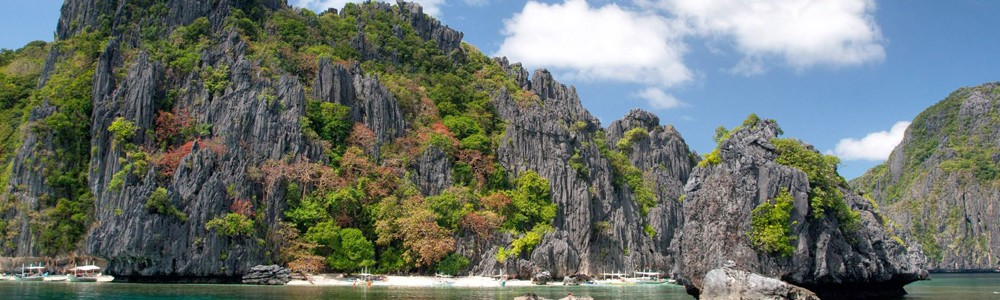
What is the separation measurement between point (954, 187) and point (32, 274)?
163164 mm

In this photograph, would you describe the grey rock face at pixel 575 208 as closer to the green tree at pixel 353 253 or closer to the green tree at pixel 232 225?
the green tree at pixel 353 253

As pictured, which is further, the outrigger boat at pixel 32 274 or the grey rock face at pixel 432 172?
the grey rock face at pixel 432 172

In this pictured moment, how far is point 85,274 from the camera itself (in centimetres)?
6944

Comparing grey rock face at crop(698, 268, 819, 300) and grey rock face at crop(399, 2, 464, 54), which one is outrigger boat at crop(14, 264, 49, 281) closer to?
grey rock face at crop(698, 268, 819, 300)

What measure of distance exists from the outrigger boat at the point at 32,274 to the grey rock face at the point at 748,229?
5463 centimetres

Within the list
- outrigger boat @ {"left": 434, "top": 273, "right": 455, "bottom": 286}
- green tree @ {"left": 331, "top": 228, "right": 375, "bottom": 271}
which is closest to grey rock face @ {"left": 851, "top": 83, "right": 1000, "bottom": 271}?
outrigger boat @ {"left": 434, "top": 273, "right": 455, "bottom": 286}

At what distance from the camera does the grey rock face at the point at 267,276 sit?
67562mm

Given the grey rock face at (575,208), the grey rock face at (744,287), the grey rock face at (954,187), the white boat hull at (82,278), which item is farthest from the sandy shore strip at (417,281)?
the grey rock face at (954,187)

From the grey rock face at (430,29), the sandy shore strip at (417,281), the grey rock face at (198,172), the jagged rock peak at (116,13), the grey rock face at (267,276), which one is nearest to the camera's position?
the grey rock face at (198,172)

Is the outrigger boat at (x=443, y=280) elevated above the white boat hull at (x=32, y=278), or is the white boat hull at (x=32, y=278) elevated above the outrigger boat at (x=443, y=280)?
the white boat hull at (x=32, y=278)

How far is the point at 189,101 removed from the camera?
81.4 metres

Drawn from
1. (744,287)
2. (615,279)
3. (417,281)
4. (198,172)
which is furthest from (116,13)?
(744,287)

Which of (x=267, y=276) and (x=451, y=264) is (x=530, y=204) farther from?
(x=267, y=276)

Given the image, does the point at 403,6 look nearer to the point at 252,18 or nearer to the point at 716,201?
the point at 252,18
